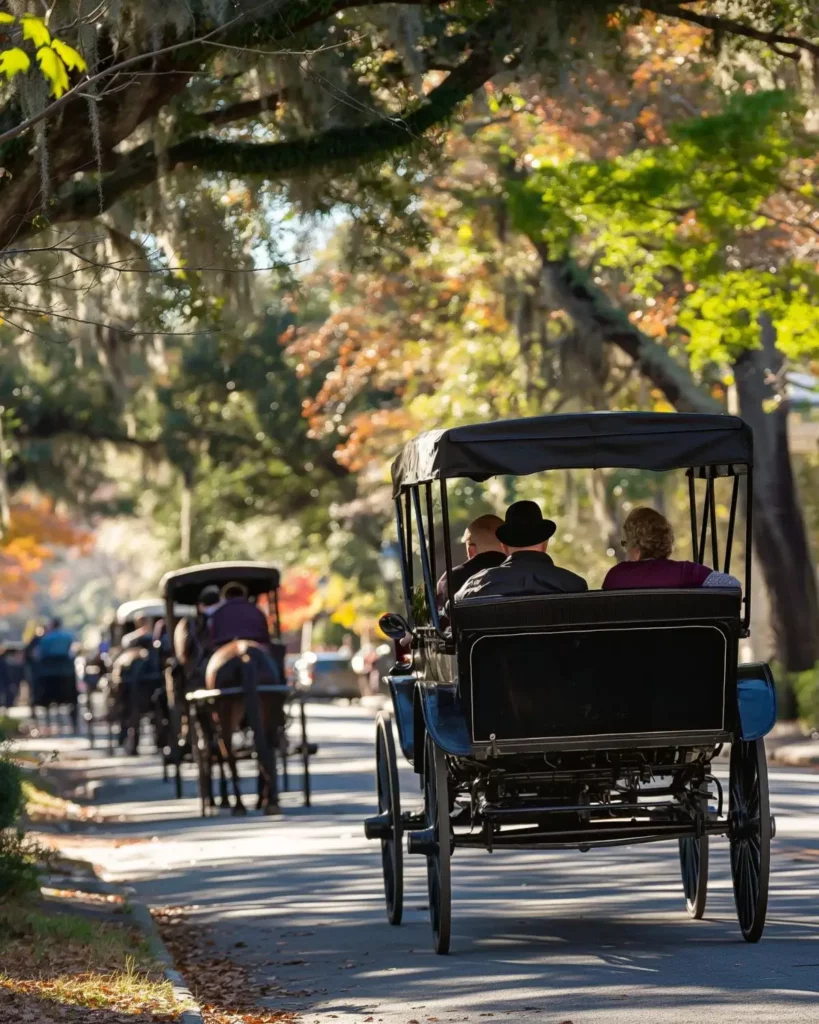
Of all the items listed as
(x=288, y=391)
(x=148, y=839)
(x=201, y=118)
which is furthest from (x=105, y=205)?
(x=288, y=391)

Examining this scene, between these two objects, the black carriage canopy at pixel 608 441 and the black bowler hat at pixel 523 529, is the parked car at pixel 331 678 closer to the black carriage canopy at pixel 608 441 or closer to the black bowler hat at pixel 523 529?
the black bowler hat at pixel 523 529

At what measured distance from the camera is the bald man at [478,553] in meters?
11.0

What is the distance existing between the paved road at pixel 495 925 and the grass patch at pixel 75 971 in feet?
1.99

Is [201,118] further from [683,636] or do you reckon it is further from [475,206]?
[475,206]

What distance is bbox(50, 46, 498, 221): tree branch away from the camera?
1312 cm

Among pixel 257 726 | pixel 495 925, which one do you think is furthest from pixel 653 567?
pixel 257 726

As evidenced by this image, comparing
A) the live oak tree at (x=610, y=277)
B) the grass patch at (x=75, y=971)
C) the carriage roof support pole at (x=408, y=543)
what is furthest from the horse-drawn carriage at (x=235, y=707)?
the carriage roof support pole at (x=408, y=543)

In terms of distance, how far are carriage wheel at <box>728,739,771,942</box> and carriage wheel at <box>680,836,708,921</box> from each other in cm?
55

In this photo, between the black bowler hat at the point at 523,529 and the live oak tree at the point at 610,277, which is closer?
the black bowler hat at the point at 523,529

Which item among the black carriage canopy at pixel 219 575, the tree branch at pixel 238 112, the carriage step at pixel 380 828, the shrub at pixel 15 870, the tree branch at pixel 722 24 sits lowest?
the shrub at pixel 15 870

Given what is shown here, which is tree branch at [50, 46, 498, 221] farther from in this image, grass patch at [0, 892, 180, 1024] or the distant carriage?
the distant carriage

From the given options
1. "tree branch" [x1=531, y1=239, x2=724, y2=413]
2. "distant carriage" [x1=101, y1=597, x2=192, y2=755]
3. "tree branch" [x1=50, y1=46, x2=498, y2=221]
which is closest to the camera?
"tree branch" [x1=50, y1=46, x2=498, y2=221]

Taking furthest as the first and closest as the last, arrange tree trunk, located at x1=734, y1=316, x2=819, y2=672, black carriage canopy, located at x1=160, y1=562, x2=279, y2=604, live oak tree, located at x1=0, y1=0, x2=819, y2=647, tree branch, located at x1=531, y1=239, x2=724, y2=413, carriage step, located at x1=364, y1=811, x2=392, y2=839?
1. tree trunk, located at x1=734, y1=316, x2=819, y2=672
2. tree branch, located at x1=531, y1=239, x2=724, y2=413
3. black carriage canopy, located at x1=160, y1=562, x2=279, y2=604
4. live oak tree, located at x1=0, y1=0, x2=819, y2=647
5. carriage step, located at x1=364, y1=811, x2=392, y2=839

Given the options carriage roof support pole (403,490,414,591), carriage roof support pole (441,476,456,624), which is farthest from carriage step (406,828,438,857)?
carriage roof support pole (403,490,414,591)
